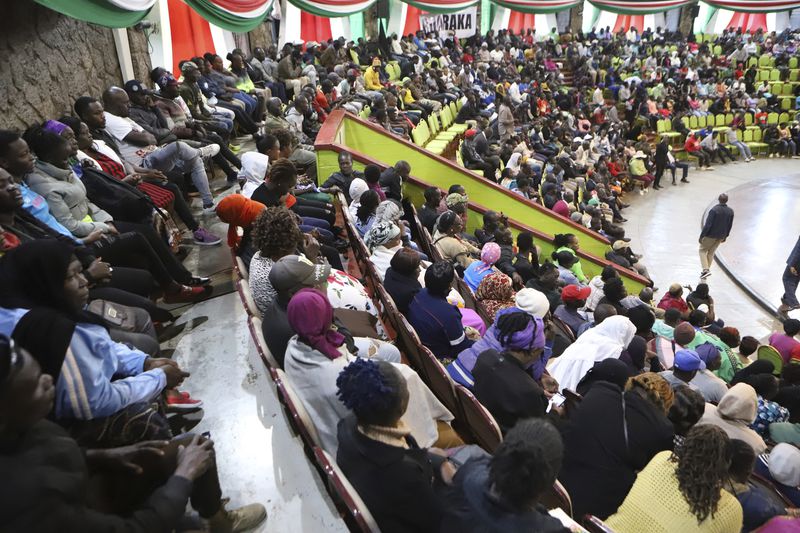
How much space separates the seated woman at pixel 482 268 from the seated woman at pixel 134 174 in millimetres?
2098

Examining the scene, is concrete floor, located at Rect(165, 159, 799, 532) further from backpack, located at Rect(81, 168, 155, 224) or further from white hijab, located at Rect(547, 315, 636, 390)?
white hijab, located at Rect(547, 315, 636, 390)

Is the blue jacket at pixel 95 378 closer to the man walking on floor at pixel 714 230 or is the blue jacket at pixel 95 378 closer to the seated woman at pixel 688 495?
the seated woman at pixel 688 495

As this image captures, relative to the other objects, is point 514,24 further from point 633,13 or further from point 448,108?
point 448,108

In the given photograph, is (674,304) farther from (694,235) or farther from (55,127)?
(55,127)

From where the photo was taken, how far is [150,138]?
4320 mm

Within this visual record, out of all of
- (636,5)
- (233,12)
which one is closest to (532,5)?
(636,5)

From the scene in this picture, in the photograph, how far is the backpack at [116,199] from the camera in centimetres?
332

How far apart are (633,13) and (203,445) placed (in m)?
25.2

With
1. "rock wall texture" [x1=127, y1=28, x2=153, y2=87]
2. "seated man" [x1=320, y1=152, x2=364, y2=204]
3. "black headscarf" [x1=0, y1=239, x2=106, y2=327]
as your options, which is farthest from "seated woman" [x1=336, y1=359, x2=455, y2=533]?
"rock wall texture" [x1=127, y1=28, x2=153, y2=87]

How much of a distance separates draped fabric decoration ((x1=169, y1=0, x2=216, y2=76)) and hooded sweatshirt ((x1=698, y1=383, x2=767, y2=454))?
8429mm

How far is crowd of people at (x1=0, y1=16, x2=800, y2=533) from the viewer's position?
1.50 m

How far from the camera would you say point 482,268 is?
4.28 m

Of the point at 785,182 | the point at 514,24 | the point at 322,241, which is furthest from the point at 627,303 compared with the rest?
the point at 514,24

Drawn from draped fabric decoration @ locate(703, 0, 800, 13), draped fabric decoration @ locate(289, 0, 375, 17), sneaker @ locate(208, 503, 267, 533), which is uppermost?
draped fabric decoration @ locate(703, 0, 800, 13)
